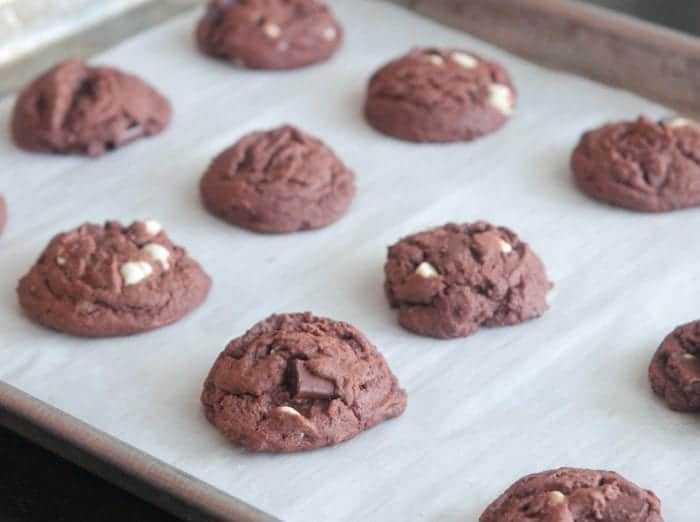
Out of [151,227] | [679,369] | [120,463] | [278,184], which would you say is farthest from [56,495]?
[679,369]

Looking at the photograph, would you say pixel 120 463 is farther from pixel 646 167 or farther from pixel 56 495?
pixel 646 167

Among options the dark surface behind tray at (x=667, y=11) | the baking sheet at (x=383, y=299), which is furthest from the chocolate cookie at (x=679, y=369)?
the dark surface behind tray at (x=667, y=11)

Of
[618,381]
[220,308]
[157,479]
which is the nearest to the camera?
[157,479]

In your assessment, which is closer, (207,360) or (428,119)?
(207,360)

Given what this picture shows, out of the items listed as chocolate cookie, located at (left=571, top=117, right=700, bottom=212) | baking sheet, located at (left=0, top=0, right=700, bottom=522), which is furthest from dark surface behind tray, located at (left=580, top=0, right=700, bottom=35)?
chocolate cookie, located at (left=571, top=117, right=700, bottom=212)

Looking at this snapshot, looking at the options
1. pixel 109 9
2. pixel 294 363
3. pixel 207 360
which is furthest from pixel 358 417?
pixel 109 9

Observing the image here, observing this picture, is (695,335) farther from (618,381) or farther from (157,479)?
(157,479)

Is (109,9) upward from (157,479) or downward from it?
downward

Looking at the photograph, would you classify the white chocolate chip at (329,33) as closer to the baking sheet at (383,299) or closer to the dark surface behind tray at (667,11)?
the baking sheet at (383,299)
